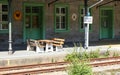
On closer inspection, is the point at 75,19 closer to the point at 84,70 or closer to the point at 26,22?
the point at 26,22

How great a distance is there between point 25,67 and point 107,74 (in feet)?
11.7

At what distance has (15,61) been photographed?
50.8 feet

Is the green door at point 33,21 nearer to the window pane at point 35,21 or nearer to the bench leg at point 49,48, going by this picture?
the window pane at point 35,21

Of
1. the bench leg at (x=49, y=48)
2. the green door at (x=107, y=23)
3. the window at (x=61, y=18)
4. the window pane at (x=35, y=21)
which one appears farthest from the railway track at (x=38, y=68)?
the green door at (x=107, y=23)

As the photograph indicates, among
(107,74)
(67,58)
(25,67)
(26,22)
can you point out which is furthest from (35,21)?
(107,74)

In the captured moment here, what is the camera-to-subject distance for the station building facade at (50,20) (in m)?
→ 22.6

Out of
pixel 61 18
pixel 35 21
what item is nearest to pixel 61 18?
pixel 61 18

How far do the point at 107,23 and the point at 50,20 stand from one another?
6.31 m

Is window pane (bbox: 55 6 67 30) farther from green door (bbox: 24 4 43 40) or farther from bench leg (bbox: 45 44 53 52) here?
bench leg (bbox: 45 44 53 52)

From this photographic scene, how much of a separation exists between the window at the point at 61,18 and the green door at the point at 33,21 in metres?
1.29

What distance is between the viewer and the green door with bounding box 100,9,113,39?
28172mm

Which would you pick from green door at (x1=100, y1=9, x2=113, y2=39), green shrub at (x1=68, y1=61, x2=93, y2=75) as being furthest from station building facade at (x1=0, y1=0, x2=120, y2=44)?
green shrub at (x1=68, y1=61, x2=93, y2=75)

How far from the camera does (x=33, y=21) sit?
2400 cm

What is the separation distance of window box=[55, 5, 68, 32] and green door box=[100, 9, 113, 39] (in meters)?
4.08
